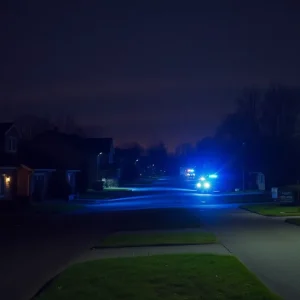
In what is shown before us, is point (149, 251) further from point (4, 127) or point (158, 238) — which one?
point (4, 127)

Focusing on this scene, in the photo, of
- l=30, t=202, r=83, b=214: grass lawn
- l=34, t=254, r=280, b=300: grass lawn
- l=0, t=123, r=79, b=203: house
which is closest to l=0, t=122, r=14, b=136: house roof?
l=0, t=123, r=79, b=203: house

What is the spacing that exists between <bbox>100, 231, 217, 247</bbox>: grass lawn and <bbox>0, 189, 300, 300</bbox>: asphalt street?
64 centimetres

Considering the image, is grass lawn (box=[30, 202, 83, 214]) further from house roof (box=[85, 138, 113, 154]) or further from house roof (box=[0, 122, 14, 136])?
house roof (box=[85, 138, 113, 154])

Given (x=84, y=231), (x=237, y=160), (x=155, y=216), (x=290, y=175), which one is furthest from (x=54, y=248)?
(x=237, y=160)

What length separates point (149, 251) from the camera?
688 inches

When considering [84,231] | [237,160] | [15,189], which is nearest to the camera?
[84,231]

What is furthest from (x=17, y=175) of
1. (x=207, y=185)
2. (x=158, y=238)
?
(x=158, y=238)

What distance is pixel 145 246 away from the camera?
745 inches

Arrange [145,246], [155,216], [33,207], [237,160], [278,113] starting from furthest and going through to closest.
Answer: [278,113], [237,160], [33,207], [155,216], [145,246]

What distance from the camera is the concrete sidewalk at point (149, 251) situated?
16750 millimetres

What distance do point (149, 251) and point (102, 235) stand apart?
6306 millimetres

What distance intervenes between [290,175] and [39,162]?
1212 inches

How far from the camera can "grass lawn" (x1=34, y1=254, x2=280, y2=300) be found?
10766 millimetres

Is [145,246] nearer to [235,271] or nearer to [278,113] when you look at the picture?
[235,271]
